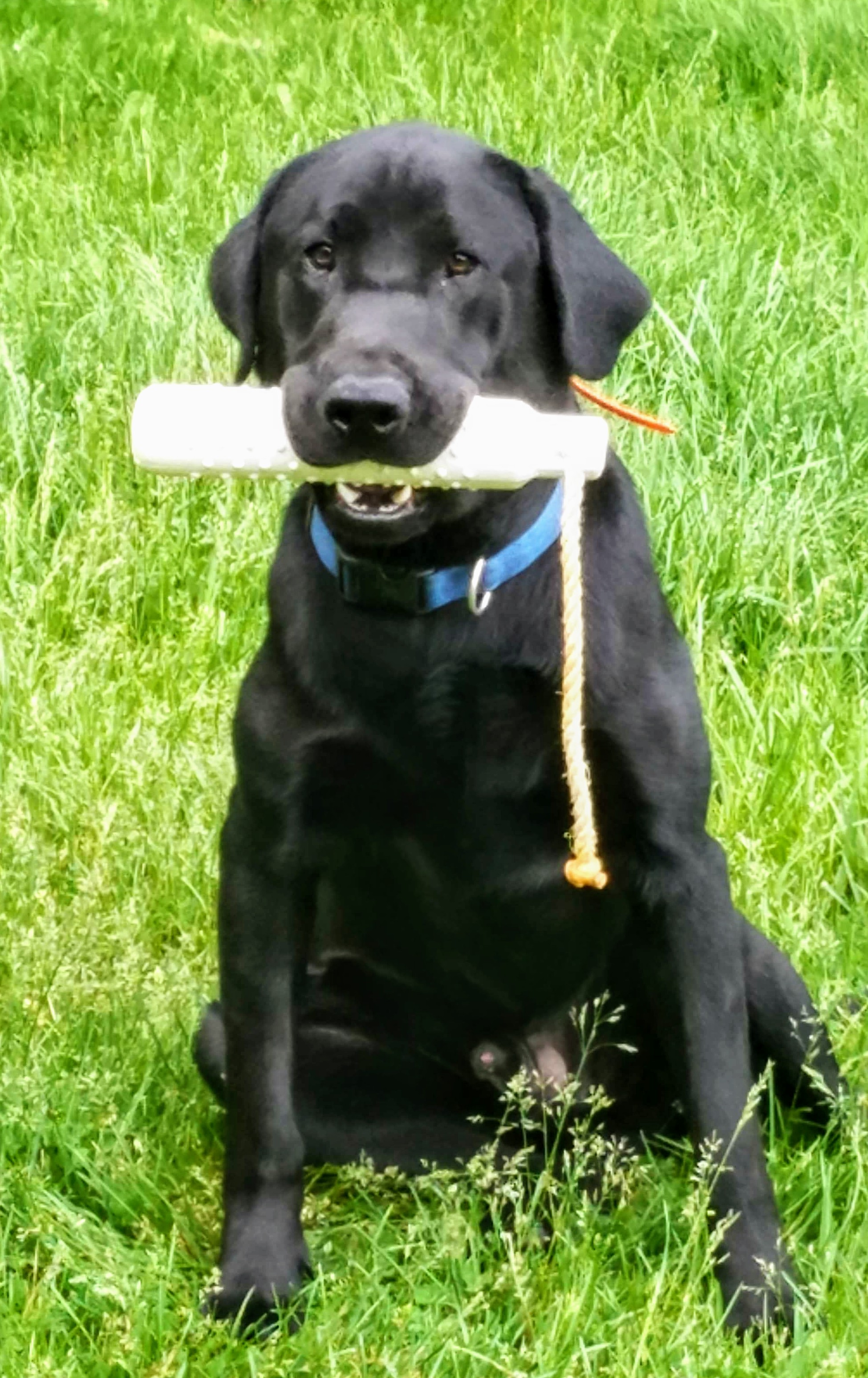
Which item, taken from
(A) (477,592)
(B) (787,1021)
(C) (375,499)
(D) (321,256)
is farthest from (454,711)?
(B) (787,1021)

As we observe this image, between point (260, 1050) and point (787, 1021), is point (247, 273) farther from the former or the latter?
point (787, 1021)

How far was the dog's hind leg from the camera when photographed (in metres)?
2.69

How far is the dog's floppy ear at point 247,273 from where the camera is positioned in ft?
8.34

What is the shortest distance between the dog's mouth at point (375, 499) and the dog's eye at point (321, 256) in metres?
0.28

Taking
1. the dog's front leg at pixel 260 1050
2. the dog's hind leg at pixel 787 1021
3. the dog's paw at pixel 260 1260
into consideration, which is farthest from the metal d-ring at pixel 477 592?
the dog's paw at pixel 260 1260

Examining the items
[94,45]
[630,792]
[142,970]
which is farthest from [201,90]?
[630,792]

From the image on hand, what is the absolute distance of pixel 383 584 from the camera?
94.2 inches

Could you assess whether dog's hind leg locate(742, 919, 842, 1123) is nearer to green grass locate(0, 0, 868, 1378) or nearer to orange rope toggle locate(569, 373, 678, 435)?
green grass locate(0, 0, 868, 1378)

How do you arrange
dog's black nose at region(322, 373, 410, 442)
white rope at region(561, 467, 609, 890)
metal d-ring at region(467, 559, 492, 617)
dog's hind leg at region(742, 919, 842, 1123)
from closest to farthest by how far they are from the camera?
dog's black nose at region(322, 373, 410, 442)
white rope at region(561, 467, 609, 890)
metal d-ring at region(467, 559, 492, 617)
dog's hind leg at region(742, 919, 842, 1123)

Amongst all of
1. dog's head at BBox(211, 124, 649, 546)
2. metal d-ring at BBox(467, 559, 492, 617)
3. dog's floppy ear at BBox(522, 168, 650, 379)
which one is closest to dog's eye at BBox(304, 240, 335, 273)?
dog's head at BBox(211, 124, 649, 546)

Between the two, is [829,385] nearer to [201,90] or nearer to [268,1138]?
[268,1138]

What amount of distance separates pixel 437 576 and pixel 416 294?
1.06 feet

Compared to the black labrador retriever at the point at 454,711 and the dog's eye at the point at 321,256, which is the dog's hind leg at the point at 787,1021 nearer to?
the black labrador retriever at the point at 454,711

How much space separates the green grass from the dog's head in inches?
33.9
